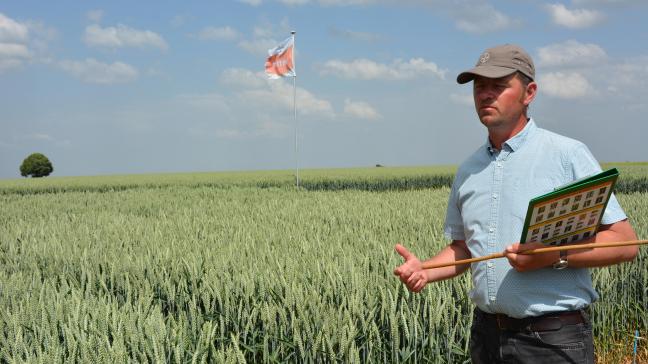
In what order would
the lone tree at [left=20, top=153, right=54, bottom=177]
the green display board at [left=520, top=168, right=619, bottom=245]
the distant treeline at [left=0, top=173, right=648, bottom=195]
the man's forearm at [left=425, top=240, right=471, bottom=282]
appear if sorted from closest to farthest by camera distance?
1. the green display board at [left=520, top=168, right=619, bottom=245]
2. the man's forearm at [left=425, top=240, right=471, bottom=282]
3. the distant treeline at [left=0, top=173, right=648, bottom=195]
4. the lone tree at [left=20, top=153, right=54, bottom=177]

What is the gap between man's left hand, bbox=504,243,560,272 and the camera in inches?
65.9

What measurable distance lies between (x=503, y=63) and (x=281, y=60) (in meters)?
20.2

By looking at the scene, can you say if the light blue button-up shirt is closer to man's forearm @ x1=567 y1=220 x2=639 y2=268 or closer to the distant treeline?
man's forearm @ x1=567 y1=220 x2=639 y2=268

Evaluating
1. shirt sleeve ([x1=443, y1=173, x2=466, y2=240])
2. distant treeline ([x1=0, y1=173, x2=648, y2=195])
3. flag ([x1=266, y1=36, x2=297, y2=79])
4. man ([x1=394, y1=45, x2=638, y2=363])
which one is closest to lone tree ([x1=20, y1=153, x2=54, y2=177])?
distant treeline ([x1=0, y1=173, x2=648, y2=195])

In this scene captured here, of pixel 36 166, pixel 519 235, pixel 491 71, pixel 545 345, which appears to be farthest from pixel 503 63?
pixel 36 166

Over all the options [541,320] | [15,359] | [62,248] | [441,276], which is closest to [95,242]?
Answer: [62,248]

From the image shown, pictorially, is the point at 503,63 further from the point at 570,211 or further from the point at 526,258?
the point at 526,258

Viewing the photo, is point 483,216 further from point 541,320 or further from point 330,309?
point 330,309

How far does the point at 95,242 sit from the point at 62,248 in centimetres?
56

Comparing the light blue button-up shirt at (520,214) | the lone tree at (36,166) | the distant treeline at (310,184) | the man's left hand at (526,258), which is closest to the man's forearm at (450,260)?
the light blue button-up shirt at (520,214)

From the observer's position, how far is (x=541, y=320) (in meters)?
1.81

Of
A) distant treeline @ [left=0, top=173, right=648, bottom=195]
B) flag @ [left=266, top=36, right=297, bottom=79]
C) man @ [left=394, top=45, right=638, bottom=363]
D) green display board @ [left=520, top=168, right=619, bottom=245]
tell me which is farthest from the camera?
distant treeline @ [left=0, top=173, right=648, bottom=195]

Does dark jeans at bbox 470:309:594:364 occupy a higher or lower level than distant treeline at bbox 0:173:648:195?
lower

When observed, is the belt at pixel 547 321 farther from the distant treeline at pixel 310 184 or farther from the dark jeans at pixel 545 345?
the distant treeline at pixel 310 184
